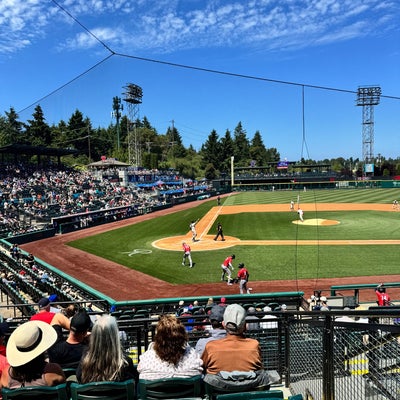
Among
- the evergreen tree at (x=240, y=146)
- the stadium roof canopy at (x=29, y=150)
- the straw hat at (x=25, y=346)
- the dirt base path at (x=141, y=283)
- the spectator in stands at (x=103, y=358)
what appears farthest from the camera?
the stadium roof canopy at (x=29, y=150)

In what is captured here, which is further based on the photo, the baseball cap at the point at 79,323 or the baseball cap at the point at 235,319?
the baseball cap at the point at 79,323

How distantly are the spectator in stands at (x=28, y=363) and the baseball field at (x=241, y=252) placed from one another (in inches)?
515

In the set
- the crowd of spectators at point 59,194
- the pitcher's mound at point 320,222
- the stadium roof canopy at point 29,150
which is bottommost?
the pitcher's mound at point 320,222

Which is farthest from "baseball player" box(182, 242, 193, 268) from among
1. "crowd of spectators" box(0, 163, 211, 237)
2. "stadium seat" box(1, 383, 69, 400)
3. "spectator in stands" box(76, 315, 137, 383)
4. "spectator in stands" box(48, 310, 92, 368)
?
"stadium seat" box(1, 383, 69, 400)

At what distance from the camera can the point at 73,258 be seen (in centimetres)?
A: 2366

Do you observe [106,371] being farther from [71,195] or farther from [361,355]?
[71,195]

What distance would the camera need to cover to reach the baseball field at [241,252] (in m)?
17.2

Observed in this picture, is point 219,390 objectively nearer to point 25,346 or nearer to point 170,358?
point 170,358

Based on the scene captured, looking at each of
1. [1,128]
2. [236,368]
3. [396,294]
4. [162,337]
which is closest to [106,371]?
[162,337]

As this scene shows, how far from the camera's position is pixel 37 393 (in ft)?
9.58

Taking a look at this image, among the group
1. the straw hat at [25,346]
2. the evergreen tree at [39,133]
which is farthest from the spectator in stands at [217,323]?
the evergreen tree at [39,133]

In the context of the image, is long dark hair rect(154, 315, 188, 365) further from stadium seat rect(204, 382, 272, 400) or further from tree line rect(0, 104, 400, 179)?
tree line rect(0, 104, 400, 179)

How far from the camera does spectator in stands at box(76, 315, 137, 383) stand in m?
3.10

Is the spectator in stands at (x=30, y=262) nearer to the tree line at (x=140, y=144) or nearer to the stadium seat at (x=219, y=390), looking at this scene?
the tree line at (x=140, y=144)
